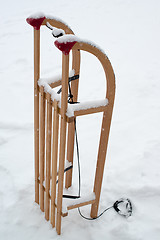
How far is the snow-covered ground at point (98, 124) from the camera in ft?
7.16

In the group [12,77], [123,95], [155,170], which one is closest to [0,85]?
[12,77]

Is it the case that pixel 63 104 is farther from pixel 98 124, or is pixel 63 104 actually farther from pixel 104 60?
pixel 98 124

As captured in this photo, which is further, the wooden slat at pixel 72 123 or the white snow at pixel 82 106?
the wooden slat at pixel 72 123

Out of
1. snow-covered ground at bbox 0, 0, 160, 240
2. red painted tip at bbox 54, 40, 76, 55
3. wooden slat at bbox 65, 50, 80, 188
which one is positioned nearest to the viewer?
red painted tip at bbox 54, 40, 76, 55

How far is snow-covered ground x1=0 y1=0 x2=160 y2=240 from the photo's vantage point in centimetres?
218

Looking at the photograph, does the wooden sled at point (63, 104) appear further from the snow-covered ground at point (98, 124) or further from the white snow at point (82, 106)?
the snow-covered ground at point (98, 124)

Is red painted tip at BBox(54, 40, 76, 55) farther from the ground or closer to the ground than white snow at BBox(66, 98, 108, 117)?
farther from the ground

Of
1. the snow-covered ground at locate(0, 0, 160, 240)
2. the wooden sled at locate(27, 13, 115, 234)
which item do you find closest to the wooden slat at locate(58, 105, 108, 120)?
the wooden sled at locate(27, 13, 115, 234)

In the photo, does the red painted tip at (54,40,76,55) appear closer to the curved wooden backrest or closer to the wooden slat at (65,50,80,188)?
the curved wooden backrest

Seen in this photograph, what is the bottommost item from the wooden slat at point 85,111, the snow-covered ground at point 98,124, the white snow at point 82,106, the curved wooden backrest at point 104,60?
the snow-covered ground at point 98,124

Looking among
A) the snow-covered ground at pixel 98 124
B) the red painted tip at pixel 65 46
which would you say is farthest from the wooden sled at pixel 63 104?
the snow-covered ground at pixel 98 124

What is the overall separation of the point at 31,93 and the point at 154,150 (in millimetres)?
1910

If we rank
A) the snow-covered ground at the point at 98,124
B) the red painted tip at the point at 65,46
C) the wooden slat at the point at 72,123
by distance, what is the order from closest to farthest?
the red painted tip at the point at 65,46 → the wooden slat at the point at 72,123 → the snow-covered ground at the point at 98,124

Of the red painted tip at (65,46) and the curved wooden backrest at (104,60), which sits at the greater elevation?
the red painted tip at (65,46)
